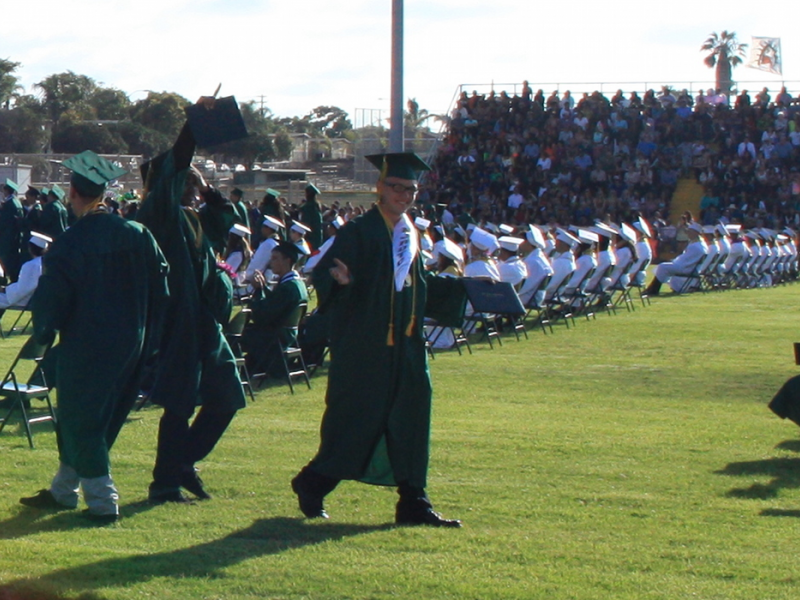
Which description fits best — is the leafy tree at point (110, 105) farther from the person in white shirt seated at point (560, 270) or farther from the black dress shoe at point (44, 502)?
the black dress shoe at point (44, 502)

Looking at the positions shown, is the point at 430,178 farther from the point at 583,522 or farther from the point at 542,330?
the point at 583,522

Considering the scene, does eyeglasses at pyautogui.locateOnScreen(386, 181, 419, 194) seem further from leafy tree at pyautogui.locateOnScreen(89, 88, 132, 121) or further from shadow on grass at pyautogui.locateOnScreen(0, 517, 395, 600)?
leafy tree at pyautogui.locateOnScreen(89, 88, 132, 121)

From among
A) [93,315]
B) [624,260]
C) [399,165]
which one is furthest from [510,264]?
[93,315]

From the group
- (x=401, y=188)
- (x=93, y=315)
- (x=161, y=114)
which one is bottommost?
(x=93, y=315)

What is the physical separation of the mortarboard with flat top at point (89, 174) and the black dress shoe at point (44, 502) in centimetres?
157

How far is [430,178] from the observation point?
41250 millimetres

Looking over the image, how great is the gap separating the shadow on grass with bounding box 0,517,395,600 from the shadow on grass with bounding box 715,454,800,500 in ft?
7.32

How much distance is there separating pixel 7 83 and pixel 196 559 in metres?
61.0

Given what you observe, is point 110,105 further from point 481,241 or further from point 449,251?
point 449,251

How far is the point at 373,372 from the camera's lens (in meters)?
5.90

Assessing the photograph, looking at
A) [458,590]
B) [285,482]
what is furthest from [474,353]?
[458,590]

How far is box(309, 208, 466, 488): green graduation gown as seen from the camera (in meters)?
5.91

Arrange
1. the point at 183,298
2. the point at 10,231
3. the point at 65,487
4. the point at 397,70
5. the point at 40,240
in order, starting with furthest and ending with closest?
1. the point at 397,70
2. the point at 10,231
3. the point at 40,240
4. the point at 183,298
5. the point at 65,487

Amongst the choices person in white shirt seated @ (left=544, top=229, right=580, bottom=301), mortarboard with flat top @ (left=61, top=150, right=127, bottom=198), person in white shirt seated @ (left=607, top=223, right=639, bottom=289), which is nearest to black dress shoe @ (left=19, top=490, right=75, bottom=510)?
mortarboard with flat top @ (left=61, top=150, right=127, bottom=198)
